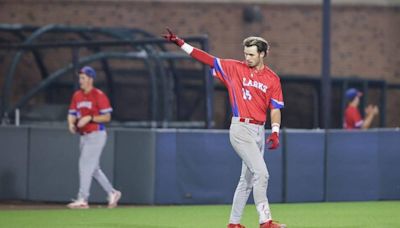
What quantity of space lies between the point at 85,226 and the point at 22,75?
10.7 metres

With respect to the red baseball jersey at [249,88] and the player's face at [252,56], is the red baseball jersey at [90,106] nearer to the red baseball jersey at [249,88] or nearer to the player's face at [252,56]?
the red baseball jersey at [249,88]

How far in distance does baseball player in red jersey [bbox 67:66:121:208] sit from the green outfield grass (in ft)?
1.52

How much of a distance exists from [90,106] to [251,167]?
15.7 ft

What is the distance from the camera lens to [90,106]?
15852 mm

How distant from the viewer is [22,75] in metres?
23.1

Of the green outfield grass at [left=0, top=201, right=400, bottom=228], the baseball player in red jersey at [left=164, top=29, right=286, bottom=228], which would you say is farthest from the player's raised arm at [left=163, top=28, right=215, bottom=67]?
the green outfield grass at [left=0, top=201, right=400, bottom=228]

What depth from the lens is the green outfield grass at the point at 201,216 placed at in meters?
13.1

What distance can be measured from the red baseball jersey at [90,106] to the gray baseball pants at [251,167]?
4.40m

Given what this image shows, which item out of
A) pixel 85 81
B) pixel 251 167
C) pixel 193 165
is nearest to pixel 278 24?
pixel 193 165

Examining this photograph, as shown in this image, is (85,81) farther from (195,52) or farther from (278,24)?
(278,24)

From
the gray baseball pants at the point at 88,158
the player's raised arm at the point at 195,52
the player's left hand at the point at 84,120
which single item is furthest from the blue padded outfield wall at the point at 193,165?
the player's raised arm at the point at 195,52

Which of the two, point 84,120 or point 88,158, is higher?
point 84,120

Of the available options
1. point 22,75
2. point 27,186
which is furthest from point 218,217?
point 22,75

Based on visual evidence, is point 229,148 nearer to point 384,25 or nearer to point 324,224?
point 324,224
